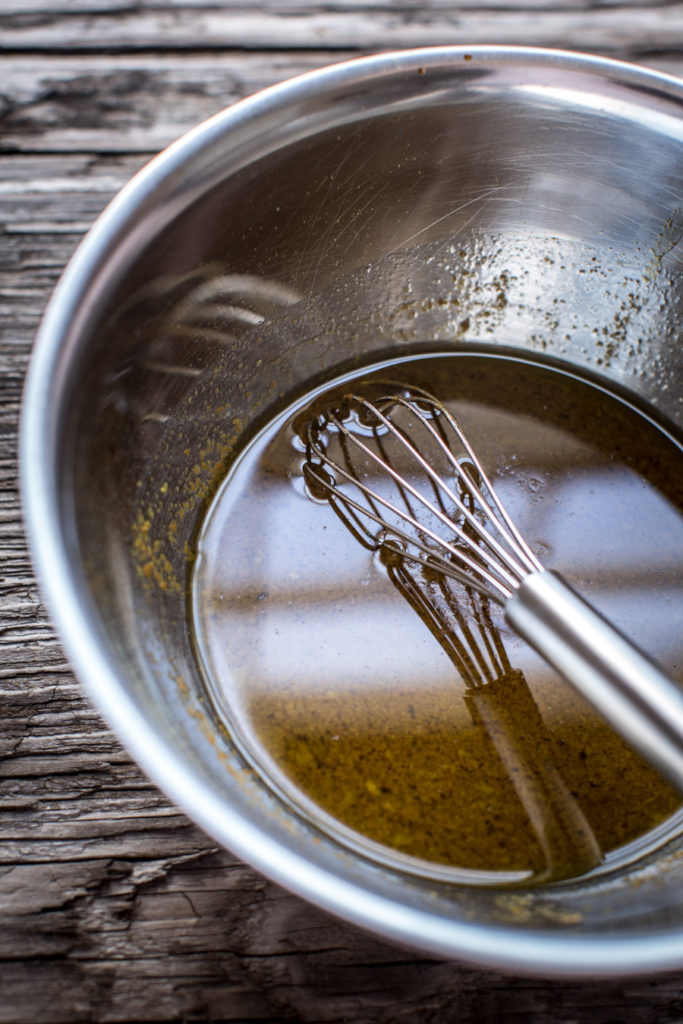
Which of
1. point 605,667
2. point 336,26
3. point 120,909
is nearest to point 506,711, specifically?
point 605,667

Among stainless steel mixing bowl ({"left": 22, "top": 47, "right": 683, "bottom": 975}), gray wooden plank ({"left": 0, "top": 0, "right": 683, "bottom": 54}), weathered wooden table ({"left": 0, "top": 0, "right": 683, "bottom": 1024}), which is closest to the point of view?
stainless steel mixing bowl ({"left": 22, "top": 47, "right": 683, "bottom": 975})

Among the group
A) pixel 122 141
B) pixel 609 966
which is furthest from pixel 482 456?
pixel 122 141

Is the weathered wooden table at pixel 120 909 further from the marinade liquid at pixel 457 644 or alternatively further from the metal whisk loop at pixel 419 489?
the metal whisk loop at pixel 419 489

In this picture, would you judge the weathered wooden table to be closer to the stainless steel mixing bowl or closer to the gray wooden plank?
the stainless steel mixing bowl

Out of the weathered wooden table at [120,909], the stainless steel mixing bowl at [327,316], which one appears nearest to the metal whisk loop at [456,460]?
the stainless steel mixing bowl at [327,316]

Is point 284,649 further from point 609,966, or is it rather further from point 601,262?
point 601,262

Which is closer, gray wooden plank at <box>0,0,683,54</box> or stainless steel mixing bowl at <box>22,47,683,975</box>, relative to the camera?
stainless steel mixing bowl at <box>22,47,683,975</box>

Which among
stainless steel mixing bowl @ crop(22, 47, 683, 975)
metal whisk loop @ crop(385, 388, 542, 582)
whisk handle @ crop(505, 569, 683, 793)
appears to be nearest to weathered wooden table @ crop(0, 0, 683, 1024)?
stainless steel mixing bowl @ crop(22, 47, 683, 975)
